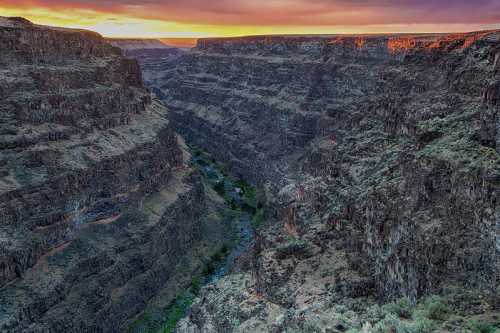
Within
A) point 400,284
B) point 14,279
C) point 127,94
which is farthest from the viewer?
point 127,94

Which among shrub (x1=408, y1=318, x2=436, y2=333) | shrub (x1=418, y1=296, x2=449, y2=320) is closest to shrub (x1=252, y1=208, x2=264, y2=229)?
shrub (x1=418, y1=296, x2=449, y2=320)

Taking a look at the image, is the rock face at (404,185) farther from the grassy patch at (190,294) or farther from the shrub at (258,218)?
the grassy patch at (190,294)

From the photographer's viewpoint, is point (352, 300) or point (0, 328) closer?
point (352, 300)

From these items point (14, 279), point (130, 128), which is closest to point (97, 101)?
point (130, 128)

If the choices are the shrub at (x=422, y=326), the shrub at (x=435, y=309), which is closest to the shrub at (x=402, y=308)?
the shrub at (x=435, y=309)

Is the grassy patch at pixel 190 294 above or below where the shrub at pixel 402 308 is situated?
below

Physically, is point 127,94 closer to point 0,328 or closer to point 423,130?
point 0,328
